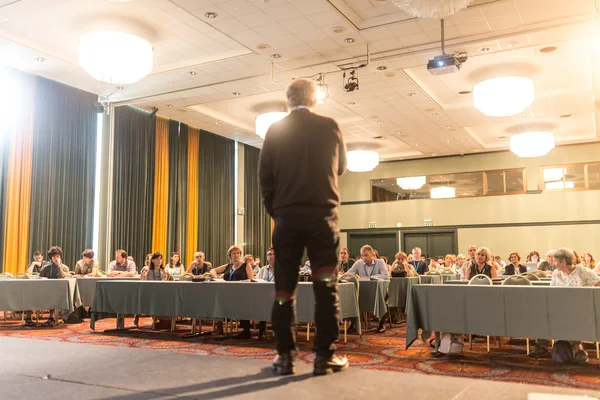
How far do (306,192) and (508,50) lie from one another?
→ 22.9 ft

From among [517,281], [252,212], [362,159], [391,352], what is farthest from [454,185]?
[391,352]

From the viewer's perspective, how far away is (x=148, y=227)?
1184cm

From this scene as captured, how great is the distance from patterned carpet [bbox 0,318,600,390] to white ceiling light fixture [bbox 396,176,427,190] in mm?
9842

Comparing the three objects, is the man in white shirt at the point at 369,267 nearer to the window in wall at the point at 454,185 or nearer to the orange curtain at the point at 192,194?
the orange curtain at the point at 192,194

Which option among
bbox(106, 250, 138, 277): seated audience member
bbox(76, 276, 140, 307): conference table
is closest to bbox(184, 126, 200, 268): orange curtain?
bbox(106, 250, 138, 277): seated audience member

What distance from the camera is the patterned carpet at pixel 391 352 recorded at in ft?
13.8

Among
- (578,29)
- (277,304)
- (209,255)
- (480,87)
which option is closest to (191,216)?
(209,255)

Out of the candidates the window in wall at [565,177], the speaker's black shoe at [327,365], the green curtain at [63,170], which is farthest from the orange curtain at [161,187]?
the window in wall at [565,177]

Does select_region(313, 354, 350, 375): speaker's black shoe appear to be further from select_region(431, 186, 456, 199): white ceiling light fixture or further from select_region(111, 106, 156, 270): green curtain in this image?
select_region(431, 186, 456, 199): white ceiling light fixture

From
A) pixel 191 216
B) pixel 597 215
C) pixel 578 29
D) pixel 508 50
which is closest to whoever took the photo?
pixel 578 29

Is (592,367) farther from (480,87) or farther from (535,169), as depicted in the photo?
(535,169)

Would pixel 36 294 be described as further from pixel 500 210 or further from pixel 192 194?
pixel 500 210

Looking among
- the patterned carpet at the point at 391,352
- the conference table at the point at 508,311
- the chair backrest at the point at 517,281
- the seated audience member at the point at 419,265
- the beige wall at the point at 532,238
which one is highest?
the beige wall at the point at 532,238

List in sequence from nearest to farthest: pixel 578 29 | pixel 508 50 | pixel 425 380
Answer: pixel 425 380
pixel 578 29
pixel 508 50
